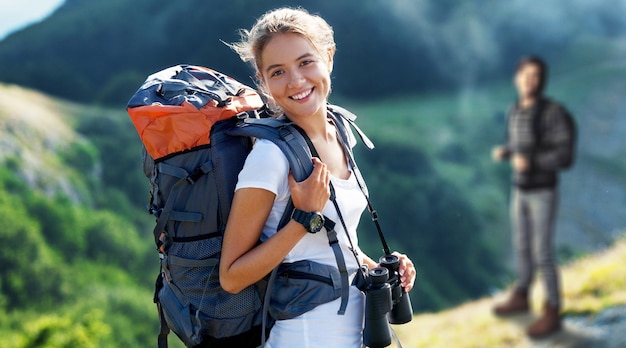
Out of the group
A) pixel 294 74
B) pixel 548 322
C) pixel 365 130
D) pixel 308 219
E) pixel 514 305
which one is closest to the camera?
pixel 308 219

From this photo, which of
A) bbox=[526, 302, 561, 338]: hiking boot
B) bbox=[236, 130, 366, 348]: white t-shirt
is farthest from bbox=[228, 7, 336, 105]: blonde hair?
bbox=[526, 302, 561, 338]: hiking boot

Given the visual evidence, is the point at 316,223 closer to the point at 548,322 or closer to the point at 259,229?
the point at 259,229

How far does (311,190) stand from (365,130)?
573 centimetres

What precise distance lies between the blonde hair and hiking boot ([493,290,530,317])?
485cm

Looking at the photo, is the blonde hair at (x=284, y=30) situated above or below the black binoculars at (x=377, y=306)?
above

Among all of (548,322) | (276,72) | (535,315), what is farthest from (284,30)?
(535,315)

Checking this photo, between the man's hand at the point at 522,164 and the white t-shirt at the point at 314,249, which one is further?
the man's hand at the point at 522,164

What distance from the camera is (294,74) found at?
1379mm

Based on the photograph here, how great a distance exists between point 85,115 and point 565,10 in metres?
4.69

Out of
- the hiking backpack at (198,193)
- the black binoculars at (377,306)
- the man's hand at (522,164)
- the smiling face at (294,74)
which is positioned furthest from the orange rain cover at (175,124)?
the man's hand at (522,164)

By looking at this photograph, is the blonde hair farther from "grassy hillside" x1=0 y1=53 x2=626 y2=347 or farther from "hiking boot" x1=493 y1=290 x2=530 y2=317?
"hiking boot" x1=493 y1=290 x2=530 y2=317

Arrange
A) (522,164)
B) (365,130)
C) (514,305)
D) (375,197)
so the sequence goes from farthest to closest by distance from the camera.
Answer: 1. (365,130)
2. (375,197)
3. (514,305)
4. (522,164)

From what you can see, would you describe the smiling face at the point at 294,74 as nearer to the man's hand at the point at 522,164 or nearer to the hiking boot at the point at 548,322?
the man's hand at the point at 522,164

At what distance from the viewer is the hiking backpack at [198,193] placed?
1377mm
